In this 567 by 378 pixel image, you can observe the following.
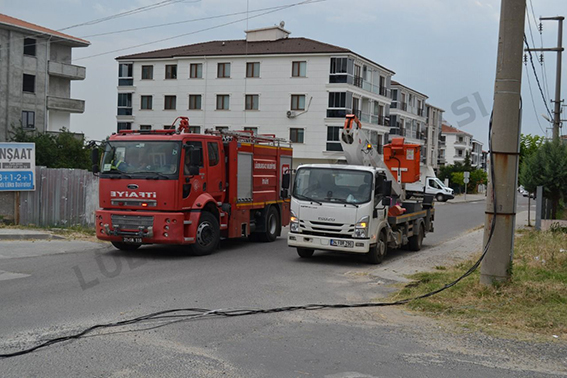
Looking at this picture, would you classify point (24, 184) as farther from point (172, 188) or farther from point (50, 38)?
point (50, 38)

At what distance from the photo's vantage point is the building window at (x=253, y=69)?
5522 cm

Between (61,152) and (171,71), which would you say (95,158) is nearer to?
(61,152)

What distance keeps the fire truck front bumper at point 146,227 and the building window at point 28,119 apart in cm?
3706

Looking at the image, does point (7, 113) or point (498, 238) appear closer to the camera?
point (498, 238)

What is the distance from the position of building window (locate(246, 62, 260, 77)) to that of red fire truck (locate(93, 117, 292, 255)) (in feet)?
132

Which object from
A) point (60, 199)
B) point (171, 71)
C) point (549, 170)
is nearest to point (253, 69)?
point (171, 71)

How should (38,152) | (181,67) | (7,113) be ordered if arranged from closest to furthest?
(38,152), (7,113), (181,67)

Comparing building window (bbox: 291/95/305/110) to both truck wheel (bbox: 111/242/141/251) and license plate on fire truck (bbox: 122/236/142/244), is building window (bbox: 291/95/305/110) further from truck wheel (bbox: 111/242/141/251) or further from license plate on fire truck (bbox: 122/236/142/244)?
license plate on fire truck (bbox: 122/236/142/244)

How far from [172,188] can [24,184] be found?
7.55 metres

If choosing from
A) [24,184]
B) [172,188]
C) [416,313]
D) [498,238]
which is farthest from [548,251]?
[24,184]

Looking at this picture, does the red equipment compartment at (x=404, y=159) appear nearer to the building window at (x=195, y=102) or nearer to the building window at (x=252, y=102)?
the building window at (x=252, y=102)

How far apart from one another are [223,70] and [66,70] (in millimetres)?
13262

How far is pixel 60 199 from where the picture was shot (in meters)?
19.6

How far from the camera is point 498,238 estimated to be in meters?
→ 9.75
